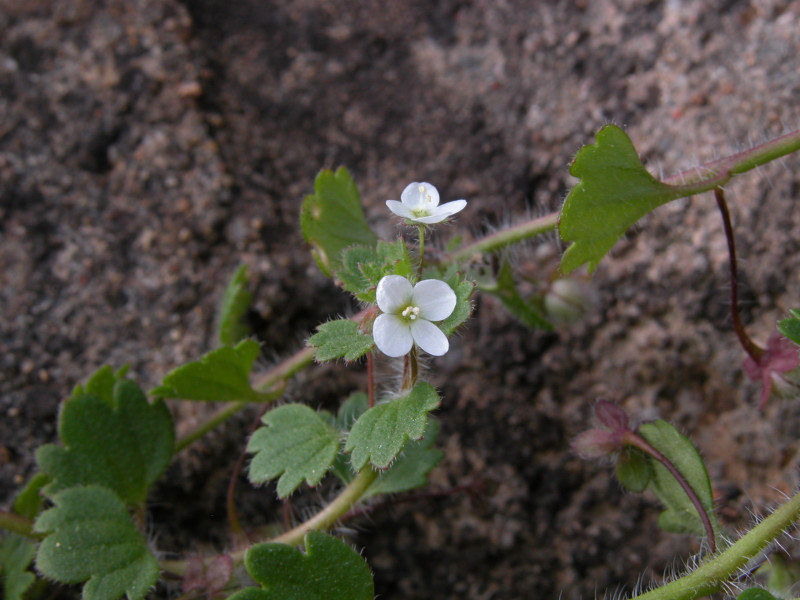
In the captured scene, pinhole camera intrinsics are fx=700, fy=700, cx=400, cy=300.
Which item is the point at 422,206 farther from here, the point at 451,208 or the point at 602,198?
the point at 602,198

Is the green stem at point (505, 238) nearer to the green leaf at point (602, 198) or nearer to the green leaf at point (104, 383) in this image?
the green leaf at point (602, 198)

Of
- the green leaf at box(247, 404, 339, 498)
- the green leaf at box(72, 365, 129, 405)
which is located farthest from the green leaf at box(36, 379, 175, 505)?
the green leaf at box(247, 404, 339, 498)

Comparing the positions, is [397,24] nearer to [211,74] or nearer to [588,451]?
[211,74]

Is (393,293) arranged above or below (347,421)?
above

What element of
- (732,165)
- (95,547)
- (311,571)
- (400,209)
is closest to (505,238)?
(400,209)

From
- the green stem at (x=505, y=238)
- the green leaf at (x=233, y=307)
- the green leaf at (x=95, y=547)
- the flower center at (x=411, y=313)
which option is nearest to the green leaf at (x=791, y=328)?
the green stem at (x=505, y=238)

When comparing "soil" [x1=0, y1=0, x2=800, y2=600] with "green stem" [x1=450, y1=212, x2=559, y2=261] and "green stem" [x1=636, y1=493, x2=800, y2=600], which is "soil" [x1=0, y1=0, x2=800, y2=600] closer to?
"green stem" [x1=450, y1=212, x2=559, y2=261]
